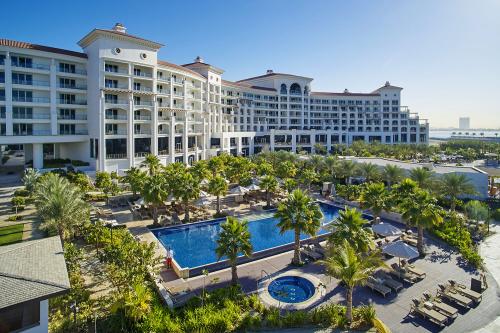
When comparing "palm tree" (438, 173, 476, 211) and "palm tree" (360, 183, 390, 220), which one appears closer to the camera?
"palm tree" (360, 183, 390, 220)

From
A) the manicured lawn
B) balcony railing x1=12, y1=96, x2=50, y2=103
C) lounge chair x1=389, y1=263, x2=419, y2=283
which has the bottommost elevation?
lounge chair x1=389, y1=263, x2=419, y2=283

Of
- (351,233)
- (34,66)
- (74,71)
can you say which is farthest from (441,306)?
(74,71)

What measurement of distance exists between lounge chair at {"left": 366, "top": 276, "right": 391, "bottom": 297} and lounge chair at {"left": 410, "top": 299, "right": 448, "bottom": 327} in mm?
1483

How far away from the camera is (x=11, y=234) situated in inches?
1013

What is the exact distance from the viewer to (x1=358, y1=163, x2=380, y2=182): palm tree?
43.3 metres

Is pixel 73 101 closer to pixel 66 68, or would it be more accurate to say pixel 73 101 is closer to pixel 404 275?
pixel 66 68

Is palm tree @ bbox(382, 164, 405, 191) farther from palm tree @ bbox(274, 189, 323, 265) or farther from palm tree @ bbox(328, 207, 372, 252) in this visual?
palm tree @ bbox(328, 207, 372, 252)

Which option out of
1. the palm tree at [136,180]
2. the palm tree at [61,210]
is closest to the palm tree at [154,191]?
the palm tree at [136,180]

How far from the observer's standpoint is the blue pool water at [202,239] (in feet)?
80.8

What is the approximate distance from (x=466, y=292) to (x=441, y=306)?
243cm

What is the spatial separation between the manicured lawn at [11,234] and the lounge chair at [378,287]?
1021 inches

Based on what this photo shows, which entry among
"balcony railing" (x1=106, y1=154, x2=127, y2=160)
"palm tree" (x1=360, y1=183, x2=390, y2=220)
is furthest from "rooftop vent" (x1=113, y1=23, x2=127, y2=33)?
"palm tree" (x1=360, y1=183, x2=390, y2=220)

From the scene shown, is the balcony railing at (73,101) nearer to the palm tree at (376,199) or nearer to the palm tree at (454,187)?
the palm tree at (376,199)

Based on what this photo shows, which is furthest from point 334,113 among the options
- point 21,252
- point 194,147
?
point 21,252
